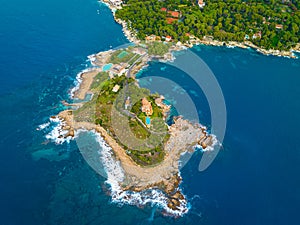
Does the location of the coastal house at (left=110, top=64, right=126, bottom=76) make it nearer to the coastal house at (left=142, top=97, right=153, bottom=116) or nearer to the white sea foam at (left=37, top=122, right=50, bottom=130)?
the coastal house at (left=142, top=97, right=153, bottom=116)

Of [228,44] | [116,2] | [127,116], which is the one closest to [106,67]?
[127,116]

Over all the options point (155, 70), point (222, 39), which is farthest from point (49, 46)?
point (222, 39)

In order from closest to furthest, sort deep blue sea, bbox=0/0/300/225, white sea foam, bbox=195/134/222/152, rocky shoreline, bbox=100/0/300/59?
deep blue sea, bbox=0/0/300/225
white sea foam, bbox=195/134/222/152
rocky shoreline, bbox=100/0/300/59

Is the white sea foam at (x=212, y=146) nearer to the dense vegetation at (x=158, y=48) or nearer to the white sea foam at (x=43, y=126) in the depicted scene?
the white sea foam at (x=43, y=126)

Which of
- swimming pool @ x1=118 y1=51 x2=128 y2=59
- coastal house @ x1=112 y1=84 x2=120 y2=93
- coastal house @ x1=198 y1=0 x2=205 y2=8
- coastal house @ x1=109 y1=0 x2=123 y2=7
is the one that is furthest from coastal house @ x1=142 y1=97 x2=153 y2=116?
coastal house @ x1=198 y1=0 x2=205 y2=8

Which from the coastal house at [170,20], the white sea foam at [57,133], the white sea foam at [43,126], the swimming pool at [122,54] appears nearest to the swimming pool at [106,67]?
the swimming pool at [122,54]

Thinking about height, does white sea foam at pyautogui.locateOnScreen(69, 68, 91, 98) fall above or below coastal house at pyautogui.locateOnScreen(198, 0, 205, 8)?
below
